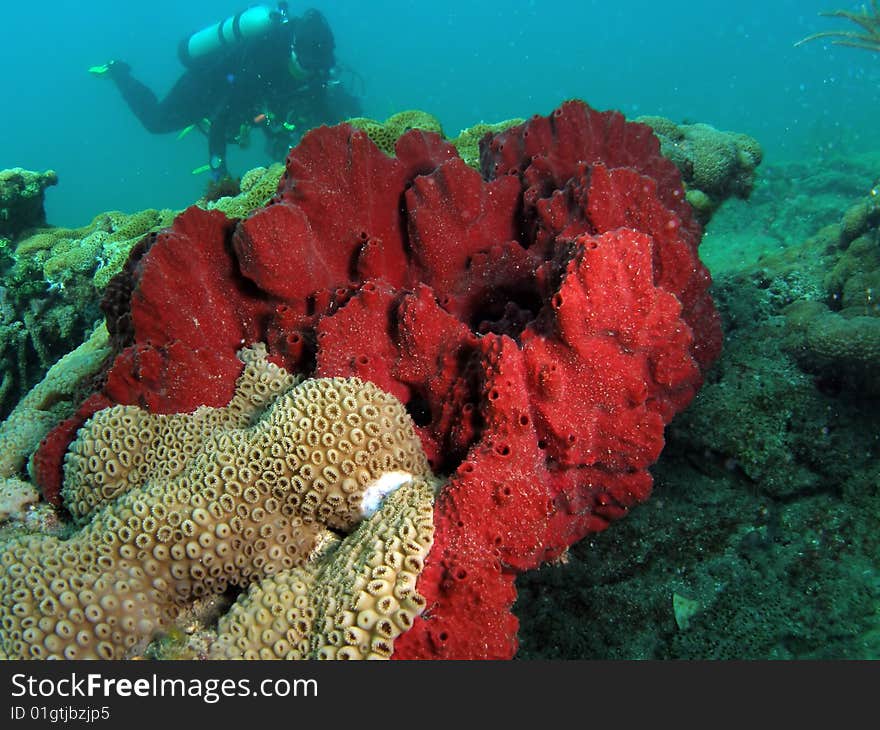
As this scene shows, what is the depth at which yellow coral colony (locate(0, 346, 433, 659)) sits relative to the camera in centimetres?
222

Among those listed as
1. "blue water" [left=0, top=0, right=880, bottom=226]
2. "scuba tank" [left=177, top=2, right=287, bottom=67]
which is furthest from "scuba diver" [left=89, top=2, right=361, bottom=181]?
"blue water" [left=0, top=0, right=880, bottom=226]

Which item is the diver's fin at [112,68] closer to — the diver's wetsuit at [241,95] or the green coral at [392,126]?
the diver's wetsuit at [241,95]

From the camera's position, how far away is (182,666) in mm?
2186

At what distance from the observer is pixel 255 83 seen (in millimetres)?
15586

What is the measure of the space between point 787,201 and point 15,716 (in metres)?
16.1

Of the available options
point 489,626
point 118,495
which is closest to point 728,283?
point 489,626

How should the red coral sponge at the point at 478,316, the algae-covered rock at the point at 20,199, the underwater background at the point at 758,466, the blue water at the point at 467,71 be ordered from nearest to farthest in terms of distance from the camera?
1. the red coral sponge at the point at 478,316
2. the underwater background at the point at 758,466
3. the algae-covered rock at the point at 20,199
4. the blue water at the point at 467,71

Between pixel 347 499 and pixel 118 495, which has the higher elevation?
pixel 118 495

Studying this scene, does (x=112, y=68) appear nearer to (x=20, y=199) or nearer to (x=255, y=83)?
(x=255, y=83)

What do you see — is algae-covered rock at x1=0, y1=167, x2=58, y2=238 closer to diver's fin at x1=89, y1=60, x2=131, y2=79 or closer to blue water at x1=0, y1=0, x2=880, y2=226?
diver's fin at x1=89, y1=60, x2=131, y2=79

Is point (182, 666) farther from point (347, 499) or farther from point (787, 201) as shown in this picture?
point (787, 201)

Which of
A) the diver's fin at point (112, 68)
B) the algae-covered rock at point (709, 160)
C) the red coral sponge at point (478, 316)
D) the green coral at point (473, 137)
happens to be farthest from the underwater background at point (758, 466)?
the diver's fin at point (112, 68)

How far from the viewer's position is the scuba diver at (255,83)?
1531 cm

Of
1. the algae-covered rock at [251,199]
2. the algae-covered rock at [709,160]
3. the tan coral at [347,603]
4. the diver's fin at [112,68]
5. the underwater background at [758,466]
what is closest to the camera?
the tan coral at [347,603]
